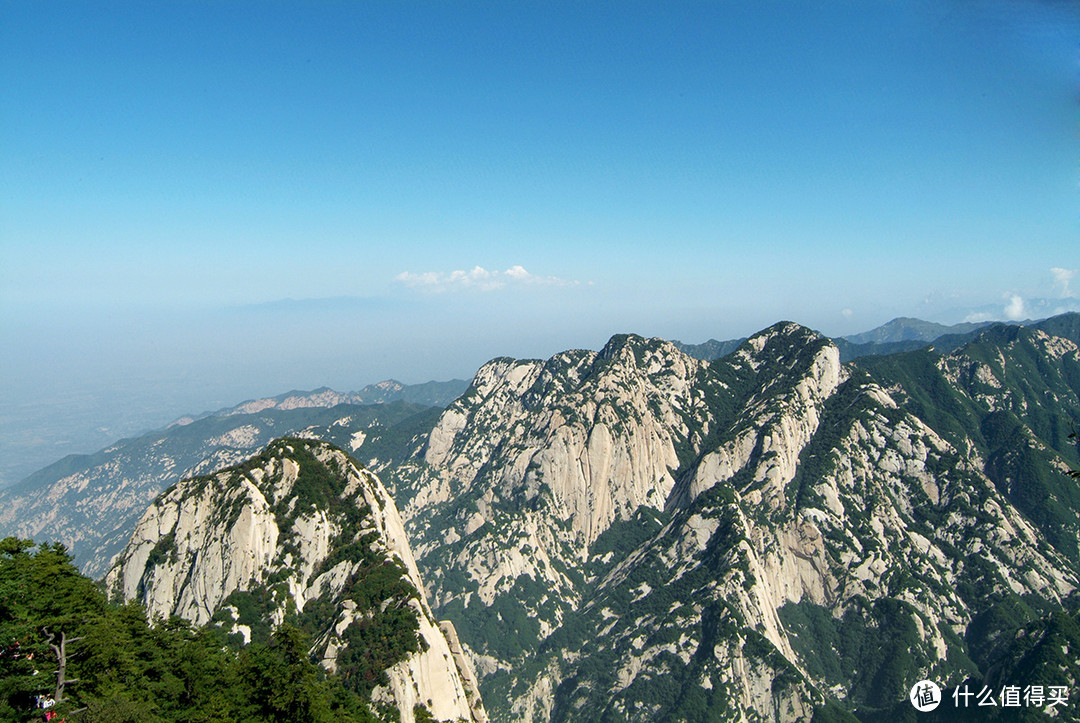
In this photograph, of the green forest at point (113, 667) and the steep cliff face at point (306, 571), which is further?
the steep cliff face at point (306, 571)

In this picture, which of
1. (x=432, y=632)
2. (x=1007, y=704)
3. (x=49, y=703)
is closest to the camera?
(x=49, y=703)

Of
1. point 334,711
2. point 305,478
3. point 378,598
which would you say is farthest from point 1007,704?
point 305,478

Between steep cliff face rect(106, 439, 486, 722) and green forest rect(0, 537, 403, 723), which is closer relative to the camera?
green forest rect(0, 537, 403, 723)

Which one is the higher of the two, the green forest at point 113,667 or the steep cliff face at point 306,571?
the green forest at point 113,667

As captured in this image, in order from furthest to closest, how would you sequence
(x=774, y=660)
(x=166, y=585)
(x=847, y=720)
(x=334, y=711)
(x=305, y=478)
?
(x=774, y=660), (x=847, y=720), (x=305, y=478), (x=166, y=585), (x=334, y=711)

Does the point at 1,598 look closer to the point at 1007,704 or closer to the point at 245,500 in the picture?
the point at 245,500

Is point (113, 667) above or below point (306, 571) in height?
above

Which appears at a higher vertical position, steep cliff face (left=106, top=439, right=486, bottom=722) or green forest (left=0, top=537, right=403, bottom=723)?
green forest (left=0, top=537, right=403, bottom=723)

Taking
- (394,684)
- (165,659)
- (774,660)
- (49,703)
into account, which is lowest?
(774,660)
